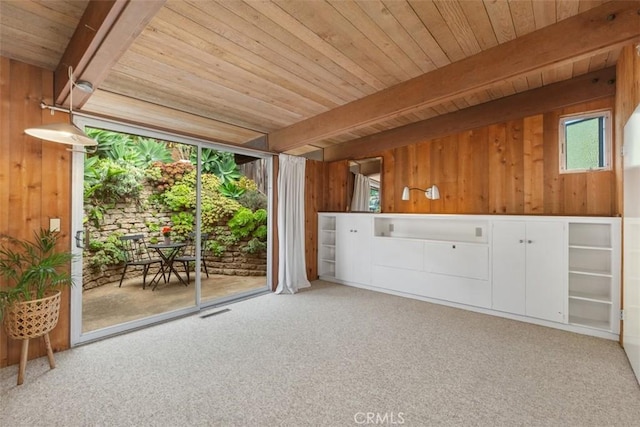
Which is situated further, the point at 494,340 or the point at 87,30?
the point at 494,340

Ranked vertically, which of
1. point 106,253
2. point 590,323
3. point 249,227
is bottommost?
point 590,323

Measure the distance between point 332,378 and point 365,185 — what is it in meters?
3.39

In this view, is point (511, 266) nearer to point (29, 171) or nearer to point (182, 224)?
point (29, 171)

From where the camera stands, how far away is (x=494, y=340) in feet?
9.08

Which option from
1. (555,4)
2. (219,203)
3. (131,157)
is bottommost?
(219,203)

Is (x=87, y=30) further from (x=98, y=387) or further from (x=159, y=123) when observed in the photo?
(x=98, y=387)

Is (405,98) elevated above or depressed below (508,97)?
below

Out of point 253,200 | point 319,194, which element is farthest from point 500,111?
point 253,200

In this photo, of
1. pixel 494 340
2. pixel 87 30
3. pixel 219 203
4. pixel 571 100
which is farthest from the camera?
pixel 219 203

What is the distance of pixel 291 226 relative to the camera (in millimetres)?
4531

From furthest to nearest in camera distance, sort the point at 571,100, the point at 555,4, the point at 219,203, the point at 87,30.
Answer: the point at 219,203 → the point at 571,100 → the point at 555,4 → the point at 87,30

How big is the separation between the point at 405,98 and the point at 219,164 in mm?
4669

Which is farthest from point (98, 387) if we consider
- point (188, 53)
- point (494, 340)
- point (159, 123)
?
point (494, 340)

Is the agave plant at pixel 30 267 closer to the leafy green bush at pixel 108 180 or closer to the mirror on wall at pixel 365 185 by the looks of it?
the leafy green bush at pixel 108 180
